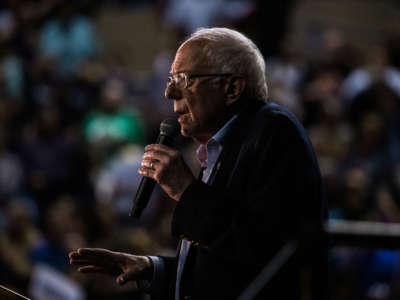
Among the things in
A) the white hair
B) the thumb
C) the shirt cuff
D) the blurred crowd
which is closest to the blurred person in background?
the blurred crowd

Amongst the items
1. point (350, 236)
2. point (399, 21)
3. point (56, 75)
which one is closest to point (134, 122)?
point (56, 75)

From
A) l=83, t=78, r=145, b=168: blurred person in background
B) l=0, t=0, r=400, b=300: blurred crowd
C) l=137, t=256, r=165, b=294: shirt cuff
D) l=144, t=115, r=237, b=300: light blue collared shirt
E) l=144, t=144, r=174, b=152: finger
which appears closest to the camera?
l=144, t=144, r=174, b=152: finger

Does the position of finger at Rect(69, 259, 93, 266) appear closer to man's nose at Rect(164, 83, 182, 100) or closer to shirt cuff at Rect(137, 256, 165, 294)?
shirt cuff at Rect(137, 256, 165, 294)

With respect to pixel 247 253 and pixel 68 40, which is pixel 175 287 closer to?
pixel 247 253

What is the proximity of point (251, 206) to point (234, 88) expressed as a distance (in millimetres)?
365

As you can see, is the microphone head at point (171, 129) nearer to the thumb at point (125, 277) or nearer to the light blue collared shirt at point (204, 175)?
the light blue collared shirt at point (204, 175)

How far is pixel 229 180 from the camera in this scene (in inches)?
85.2

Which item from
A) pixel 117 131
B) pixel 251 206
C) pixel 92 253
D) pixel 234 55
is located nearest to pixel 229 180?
pixel 251 206

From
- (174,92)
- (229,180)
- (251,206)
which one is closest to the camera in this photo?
(251,206)

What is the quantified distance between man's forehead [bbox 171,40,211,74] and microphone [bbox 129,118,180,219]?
0.16m

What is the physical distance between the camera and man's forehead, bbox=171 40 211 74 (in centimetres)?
223

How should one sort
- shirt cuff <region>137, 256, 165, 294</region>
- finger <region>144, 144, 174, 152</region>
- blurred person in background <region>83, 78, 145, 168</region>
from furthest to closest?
blurred person in background <region>83, 78, 145, 168</region> < shirt cuff <region>137, 256, 165, 294</region> < finger <region>144, 144, 174, 152</region>

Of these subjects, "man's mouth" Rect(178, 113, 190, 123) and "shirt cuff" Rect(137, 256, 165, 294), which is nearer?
"man's mouth" Rect(178, 113, 190, 123)

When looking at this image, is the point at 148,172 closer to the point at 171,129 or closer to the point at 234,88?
the point at 171,129
